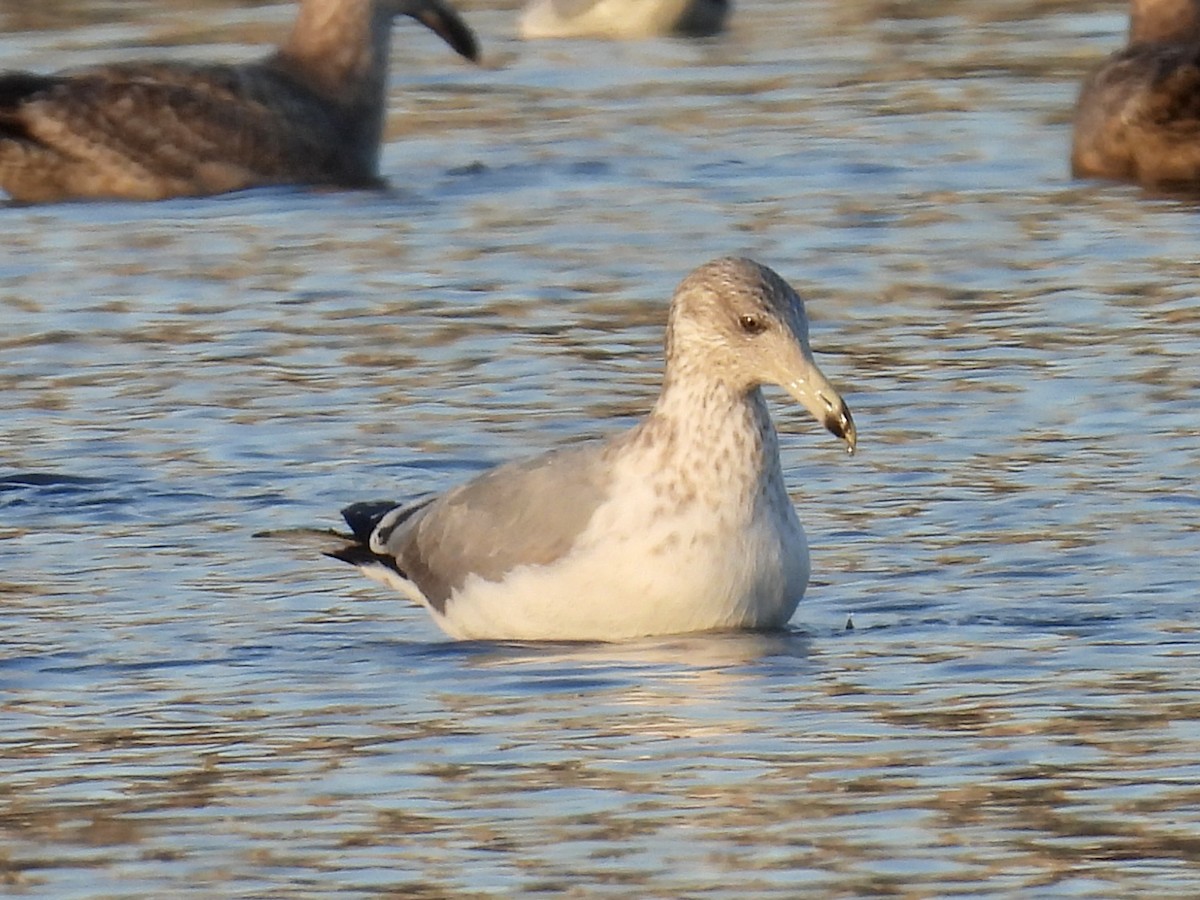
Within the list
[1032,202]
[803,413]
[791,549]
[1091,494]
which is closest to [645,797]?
[791,549]

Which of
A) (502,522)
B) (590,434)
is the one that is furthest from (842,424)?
(590,434)

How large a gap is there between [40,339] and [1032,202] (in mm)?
4531

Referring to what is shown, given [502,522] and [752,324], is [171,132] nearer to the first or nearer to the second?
[502,522]

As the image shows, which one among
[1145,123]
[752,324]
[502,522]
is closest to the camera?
[752,324]

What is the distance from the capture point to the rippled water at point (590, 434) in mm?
6672

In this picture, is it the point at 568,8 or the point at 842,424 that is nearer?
the point at 842,424

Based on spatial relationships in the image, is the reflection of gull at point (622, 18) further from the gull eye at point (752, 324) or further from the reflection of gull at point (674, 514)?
the gull eye at point (752, 324)

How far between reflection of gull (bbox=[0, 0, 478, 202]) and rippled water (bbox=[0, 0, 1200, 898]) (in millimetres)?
286

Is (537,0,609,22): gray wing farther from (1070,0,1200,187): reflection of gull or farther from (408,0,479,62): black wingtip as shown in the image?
(1070,0,1200,187): reflection of gull

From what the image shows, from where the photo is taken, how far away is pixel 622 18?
829 inches

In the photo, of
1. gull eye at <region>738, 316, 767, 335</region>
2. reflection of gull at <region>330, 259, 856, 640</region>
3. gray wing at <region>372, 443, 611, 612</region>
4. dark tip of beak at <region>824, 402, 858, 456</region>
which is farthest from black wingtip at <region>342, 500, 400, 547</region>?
dark tip of beak at <region>824, 402, 858, 456</region>

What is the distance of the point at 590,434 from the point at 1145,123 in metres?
5.21

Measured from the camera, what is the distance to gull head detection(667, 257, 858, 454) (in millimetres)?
8477

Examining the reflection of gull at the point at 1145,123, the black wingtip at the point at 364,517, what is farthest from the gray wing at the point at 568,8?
the black wingtip at the point at 364,517
